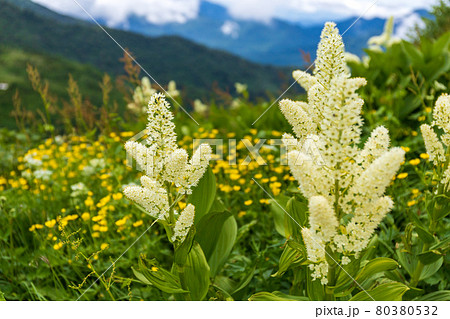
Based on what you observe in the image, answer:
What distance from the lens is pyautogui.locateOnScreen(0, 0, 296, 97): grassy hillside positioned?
4082mm

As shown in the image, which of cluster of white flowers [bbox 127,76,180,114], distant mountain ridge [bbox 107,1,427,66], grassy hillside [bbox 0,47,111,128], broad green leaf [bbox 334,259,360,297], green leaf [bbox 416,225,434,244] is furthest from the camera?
grassy hillside [bbox 0,47,111,128]

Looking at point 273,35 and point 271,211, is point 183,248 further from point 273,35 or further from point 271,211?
point 273,35

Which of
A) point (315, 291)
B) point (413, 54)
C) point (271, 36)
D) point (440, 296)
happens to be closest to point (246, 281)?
point (315, 291)

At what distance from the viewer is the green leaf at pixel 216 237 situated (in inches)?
87.6

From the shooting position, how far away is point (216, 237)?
2.36 meters

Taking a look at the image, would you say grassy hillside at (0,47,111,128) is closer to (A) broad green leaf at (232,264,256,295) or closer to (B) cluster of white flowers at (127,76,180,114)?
(B) cluster of white flowers at (127,76,180,114)

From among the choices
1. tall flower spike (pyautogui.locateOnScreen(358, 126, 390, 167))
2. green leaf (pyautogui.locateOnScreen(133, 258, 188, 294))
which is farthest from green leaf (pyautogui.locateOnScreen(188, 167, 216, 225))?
tall flower spike (pyautogui.locateOnScreen(358, 126, 390, 167))

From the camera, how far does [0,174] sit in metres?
4.89

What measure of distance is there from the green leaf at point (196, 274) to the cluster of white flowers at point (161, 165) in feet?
0.88

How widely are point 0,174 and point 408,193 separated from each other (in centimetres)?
471

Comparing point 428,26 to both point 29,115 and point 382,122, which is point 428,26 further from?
point 29,115

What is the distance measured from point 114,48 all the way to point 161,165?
11.8 ft

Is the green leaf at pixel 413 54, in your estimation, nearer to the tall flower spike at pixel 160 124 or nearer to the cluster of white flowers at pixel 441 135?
the cluster of white flowers at pixel 441 135
